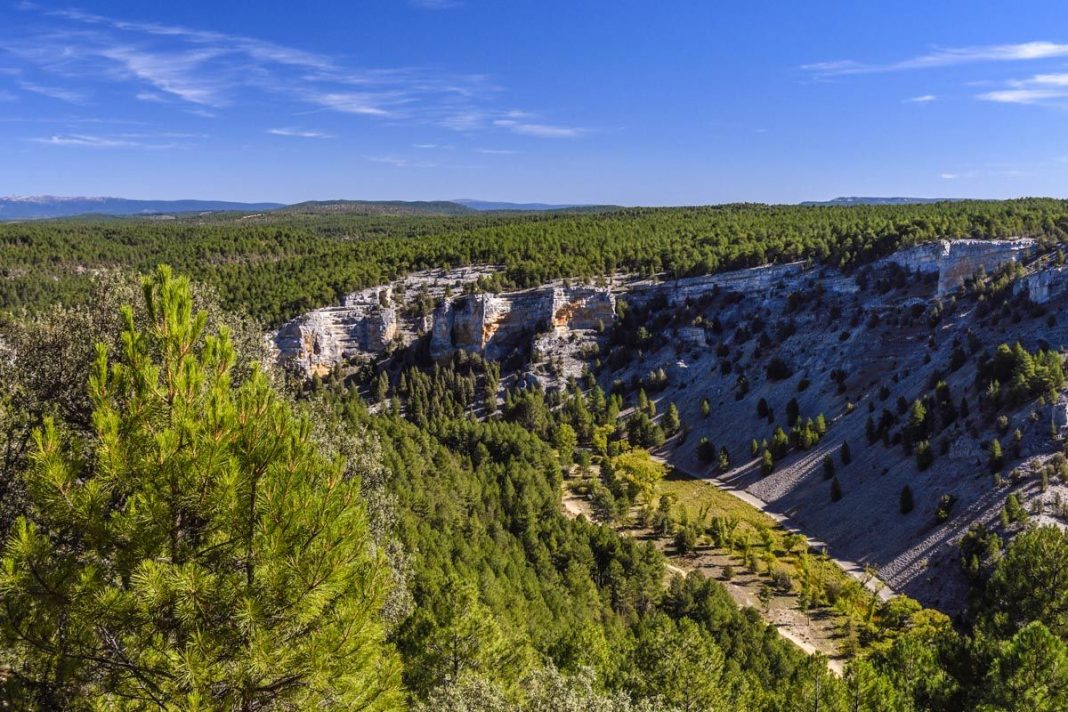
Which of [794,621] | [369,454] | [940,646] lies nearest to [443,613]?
[369,454]

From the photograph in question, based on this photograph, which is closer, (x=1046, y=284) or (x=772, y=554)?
(x=772, y=554)

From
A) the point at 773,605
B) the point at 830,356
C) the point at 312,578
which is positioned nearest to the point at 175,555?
the point at 312,578

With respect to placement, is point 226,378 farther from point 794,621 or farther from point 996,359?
point 996,359

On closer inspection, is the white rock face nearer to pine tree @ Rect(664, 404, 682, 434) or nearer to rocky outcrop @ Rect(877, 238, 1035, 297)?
rocky outcrop @ Rect(877, 238, 1035, 297)

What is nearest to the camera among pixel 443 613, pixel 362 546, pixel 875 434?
pixel 362 546

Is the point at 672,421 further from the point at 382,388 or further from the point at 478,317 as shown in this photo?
the point at 382,388

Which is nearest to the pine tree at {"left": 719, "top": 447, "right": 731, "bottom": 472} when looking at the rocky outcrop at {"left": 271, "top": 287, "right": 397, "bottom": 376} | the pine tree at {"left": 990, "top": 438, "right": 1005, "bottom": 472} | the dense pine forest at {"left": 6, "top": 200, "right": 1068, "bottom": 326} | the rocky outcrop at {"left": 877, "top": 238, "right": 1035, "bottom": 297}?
the pine tree at {"left": 990, "top": 438, "right": 1005, "bottom": 472}
